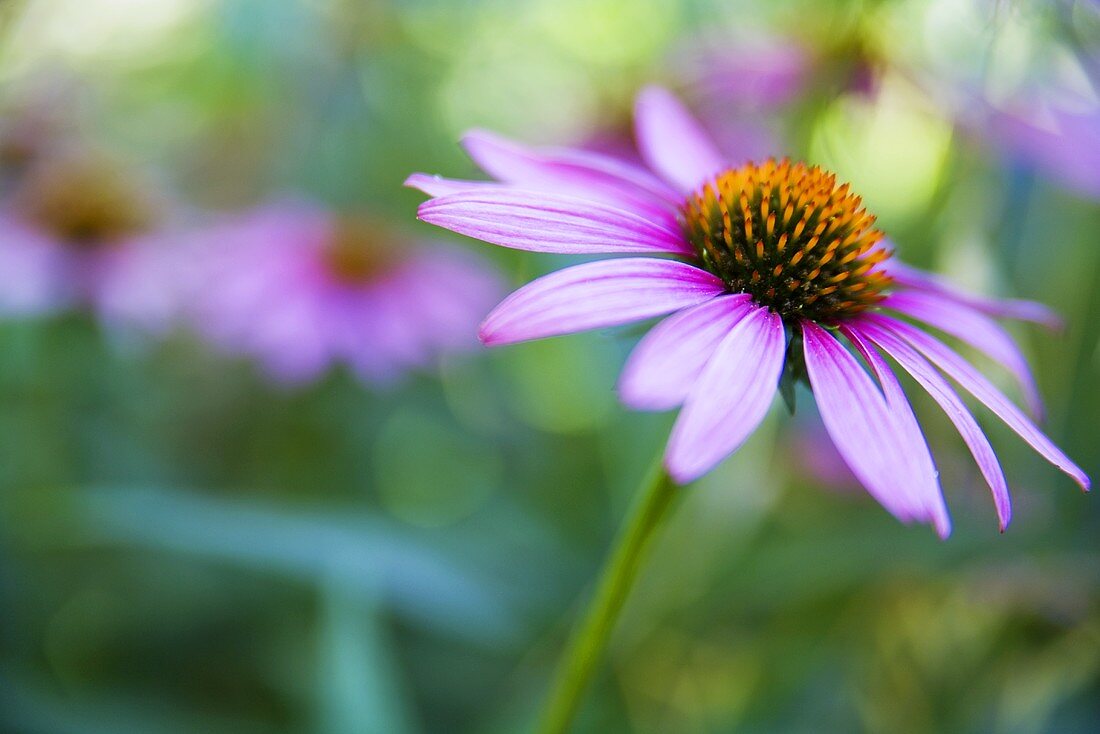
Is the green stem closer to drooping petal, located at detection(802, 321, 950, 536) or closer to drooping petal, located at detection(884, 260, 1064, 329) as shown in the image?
drooping petal, located at detection(802, 321, 950, 536)

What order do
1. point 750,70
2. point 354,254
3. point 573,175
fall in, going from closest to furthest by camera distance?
point 573,175 < point 750,70 < point 354,254

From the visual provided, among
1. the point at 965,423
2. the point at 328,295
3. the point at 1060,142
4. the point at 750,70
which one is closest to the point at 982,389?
the point at 965,423

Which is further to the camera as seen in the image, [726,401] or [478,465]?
[478,465]

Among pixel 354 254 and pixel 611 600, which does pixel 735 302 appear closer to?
pixel 611 600

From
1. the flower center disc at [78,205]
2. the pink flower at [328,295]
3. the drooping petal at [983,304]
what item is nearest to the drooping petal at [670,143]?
the drooping petal at [983,304]

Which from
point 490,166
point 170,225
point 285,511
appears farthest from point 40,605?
point 490,166

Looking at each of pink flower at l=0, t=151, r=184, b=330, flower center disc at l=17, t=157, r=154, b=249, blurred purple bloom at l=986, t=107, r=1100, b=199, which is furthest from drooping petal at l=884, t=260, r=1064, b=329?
flower center disc at l=17, t=157, r=154, b=249
